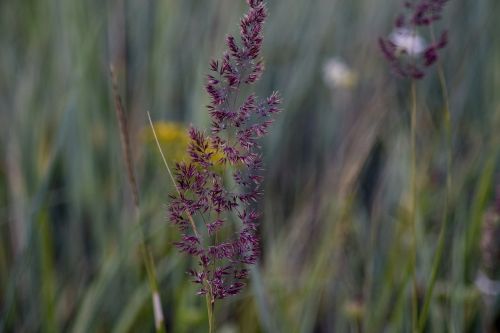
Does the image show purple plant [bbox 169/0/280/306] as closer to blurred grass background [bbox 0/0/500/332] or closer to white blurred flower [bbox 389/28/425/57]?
white blurred flower [bbox 389/28/425/57]

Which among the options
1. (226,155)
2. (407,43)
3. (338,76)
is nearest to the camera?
(226,155)

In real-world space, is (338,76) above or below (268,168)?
above

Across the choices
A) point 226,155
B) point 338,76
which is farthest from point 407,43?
point 226,155

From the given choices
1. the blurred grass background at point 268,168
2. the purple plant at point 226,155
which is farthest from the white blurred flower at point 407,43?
the purple plant at point 226,155

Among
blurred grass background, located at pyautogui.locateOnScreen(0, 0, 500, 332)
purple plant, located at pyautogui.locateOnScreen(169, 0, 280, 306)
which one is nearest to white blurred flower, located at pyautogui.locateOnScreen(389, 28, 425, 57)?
blurred grass background, located at pyautogui.locateOnScreen(0, 0, 500, 332)

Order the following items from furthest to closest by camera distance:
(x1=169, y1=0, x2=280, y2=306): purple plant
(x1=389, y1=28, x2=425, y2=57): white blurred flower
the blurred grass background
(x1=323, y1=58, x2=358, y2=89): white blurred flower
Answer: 1. (x1=323, y1=58, x2=358, y2=89): white blurred flower
2. the blurred grass background
3. (x1=389, y1=28, x2=425, y2=57): white blurred flower
4. (x1=169, y1=0, x2=280, y2=306): purple plant

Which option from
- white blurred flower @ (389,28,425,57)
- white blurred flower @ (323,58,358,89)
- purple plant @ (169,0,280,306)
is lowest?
purple plant @ (169,0,280,306)

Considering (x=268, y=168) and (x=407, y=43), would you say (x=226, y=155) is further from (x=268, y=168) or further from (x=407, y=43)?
(x=268, y=168)
